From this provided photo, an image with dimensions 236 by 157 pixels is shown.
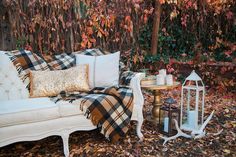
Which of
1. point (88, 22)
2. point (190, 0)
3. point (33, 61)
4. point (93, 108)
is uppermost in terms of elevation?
point (190, 0)

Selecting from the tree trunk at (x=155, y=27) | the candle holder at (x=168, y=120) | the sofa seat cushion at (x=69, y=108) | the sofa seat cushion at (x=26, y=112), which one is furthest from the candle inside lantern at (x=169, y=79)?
the tree trunk at (x=155, y=27)

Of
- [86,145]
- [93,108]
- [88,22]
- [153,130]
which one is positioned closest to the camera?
[93,108]

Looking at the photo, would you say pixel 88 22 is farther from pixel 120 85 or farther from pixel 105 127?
pixel 105 127

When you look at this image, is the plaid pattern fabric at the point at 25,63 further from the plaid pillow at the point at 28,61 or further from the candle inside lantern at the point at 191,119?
the candle inside lantern at the point at 191,119

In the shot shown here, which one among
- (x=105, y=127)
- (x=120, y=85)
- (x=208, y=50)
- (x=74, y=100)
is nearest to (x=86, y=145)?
(x=105, y=127)

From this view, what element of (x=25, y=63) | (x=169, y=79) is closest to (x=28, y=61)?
(x=25, y=63)

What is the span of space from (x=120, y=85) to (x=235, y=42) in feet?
9.02

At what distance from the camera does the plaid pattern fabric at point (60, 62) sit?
264cm

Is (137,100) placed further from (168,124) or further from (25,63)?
(25,63)

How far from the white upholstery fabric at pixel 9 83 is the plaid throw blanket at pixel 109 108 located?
0.41m

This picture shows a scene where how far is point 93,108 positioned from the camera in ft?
6.82

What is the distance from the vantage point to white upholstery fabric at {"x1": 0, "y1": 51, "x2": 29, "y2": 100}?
2.31 meters

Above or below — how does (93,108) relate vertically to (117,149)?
above

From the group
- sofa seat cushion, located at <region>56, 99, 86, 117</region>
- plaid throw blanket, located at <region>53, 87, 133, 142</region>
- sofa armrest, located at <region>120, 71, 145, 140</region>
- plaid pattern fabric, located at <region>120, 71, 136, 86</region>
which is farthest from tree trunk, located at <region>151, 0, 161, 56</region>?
sofa seat cushion, located at <region>56, 99, 86, 117</region>
